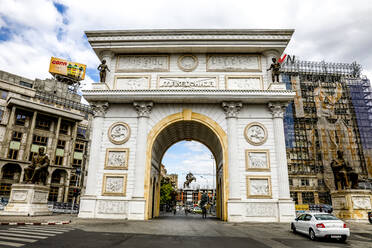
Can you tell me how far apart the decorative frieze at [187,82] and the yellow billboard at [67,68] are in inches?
1905

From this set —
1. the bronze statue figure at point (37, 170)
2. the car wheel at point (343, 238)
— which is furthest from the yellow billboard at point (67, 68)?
the car wheel at point (343, 238)

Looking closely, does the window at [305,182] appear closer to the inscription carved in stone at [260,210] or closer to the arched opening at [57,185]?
the inscription carved in stone at [260,210]

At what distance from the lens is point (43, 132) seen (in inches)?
2024

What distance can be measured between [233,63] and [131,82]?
33.3 ft

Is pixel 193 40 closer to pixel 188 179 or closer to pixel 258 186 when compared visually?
pixel 258 186

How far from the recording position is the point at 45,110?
5081 cm

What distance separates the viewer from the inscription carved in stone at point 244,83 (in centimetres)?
2332

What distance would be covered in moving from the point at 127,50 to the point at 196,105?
8.83 m

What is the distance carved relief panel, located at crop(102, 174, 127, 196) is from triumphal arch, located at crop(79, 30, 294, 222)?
85mm

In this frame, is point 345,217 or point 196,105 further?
point 196,105

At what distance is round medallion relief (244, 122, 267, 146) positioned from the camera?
21984 mm

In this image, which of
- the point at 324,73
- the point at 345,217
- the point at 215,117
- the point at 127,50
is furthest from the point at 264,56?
the point at 324,73

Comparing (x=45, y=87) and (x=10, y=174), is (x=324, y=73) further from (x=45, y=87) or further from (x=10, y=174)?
(x=10, y=174)

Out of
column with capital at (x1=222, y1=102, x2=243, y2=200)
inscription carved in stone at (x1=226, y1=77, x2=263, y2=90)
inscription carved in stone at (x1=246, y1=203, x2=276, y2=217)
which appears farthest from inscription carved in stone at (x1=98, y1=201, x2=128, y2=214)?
inscription carved in stone at (x1=226, y1=77, x2=263, y2=90)
